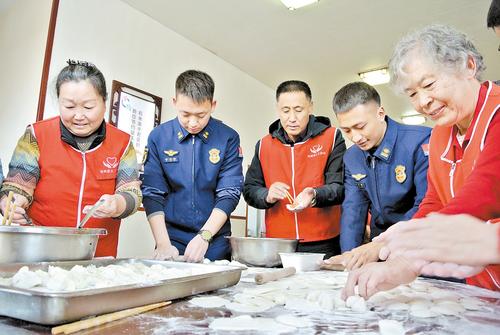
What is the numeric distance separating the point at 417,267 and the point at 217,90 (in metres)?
4.15

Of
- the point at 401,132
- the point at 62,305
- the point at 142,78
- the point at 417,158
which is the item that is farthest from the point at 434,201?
the point at 142,78

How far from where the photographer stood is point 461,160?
1.29 m

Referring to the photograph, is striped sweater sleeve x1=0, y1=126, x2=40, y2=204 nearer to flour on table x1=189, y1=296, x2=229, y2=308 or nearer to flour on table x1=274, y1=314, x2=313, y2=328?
flour on table x1=189, y1=296, x2=229, y2=308

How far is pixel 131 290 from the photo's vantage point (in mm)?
776

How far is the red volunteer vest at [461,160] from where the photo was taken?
1170 mm

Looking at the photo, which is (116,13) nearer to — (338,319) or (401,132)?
(401,132)

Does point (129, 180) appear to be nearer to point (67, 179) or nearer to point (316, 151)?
point (67, 179)

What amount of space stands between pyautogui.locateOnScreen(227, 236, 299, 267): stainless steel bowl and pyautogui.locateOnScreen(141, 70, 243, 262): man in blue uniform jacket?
237 mm

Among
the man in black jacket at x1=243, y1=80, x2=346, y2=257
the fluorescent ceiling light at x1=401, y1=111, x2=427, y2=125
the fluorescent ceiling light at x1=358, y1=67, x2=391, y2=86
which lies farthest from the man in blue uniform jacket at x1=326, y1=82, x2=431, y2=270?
the fluorescent ceiling light at x1=401, y1=111, x2=427, y2=125

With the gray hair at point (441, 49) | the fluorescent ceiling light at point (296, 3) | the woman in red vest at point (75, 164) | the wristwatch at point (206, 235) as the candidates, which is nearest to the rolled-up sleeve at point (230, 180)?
the wristwatch at point (206, 235)

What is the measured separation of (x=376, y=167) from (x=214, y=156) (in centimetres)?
86

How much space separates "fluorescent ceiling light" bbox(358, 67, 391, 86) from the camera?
207 inches

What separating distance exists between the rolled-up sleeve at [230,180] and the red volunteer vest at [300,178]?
12.5 inches

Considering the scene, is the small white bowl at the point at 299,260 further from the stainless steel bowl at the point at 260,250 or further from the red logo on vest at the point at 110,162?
the red logo on vest at the point at 110,162
